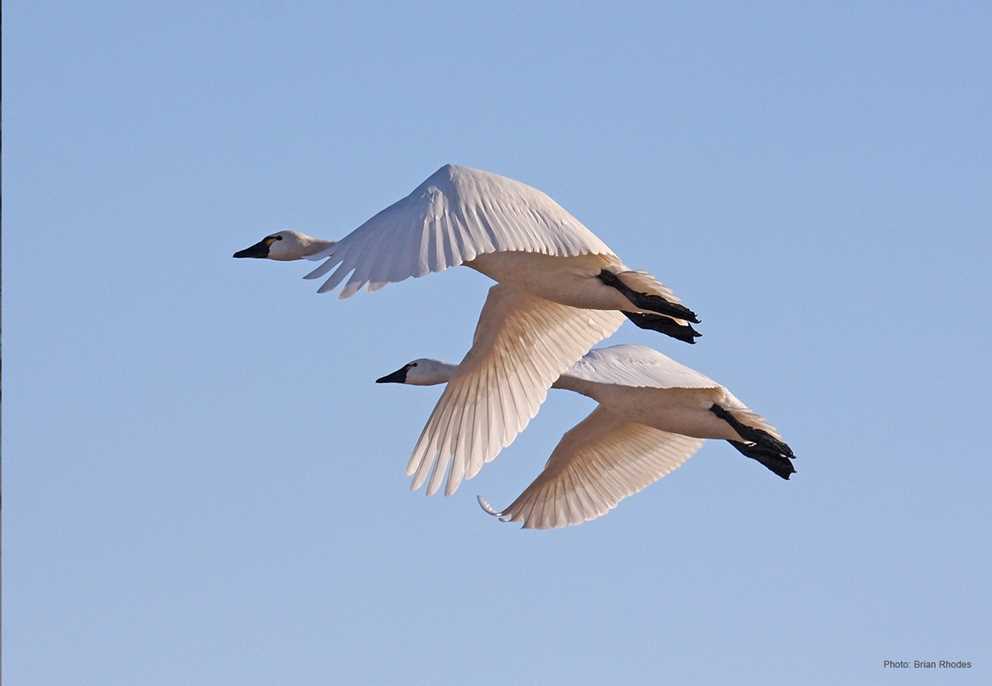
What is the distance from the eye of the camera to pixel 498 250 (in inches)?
592

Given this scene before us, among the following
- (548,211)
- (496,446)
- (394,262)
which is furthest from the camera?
(496,446)

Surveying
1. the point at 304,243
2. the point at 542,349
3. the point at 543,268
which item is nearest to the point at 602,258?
the point at 543,268

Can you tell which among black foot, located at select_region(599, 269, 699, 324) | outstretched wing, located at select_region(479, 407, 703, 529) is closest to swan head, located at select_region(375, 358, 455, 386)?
outstretched wing, located at select_region(479, 407, 703, 529)

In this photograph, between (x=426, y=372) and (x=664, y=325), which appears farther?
(x=426, y=372)

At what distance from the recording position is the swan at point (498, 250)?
1410cm

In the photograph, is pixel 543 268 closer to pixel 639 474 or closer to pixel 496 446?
pixel 496 446

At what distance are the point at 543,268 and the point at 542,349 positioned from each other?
6.97 feet

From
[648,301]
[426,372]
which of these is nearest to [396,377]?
[426,372]

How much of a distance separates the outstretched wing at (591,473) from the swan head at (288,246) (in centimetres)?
296

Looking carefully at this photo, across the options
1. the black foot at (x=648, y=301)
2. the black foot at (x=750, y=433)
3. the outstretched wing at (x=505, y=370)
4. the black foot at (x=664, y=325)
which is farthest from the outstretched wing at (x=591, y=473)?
the black foot at (x=648, y=301)

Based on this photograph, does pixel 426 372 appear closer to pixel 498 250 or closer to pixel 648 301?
pixel 648 301

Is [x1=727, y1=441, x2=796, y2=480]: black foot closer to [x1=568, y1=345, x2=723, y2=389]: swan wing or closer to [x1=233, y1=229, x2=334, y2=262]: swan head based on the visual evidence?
[x1=568, y1=345, x2=723, y2=389]: swan wing

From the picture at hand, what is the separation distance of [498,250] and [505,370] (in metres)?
3.71

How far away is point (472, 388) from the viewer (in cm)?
1861
